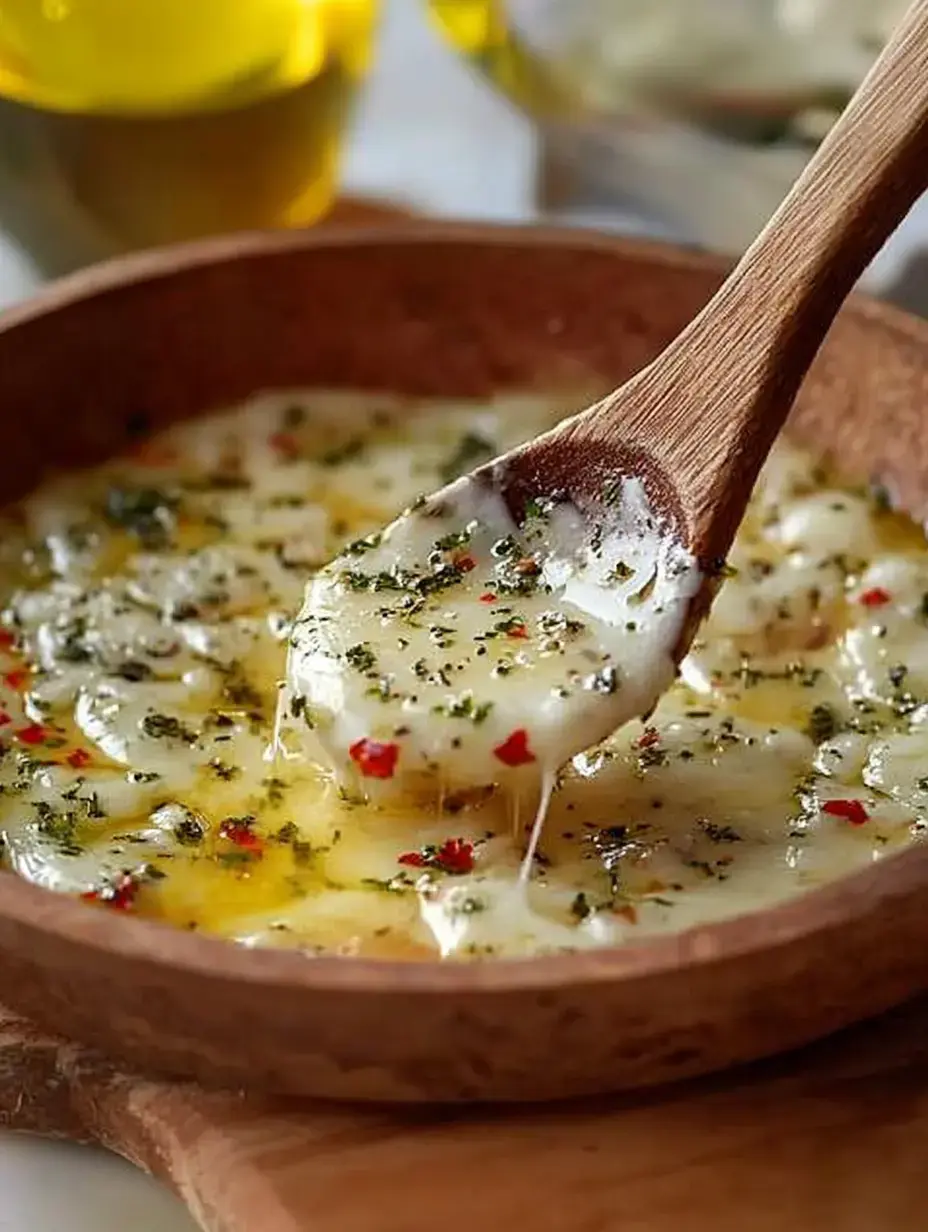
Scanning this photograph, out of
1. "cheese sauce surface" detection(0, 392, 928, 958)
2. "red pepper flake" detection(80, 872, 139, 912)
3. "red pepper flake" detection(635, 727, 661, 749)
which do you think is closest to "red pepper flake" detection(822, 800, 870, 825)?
"cheese sauce surface" detection(0, 392, 928, 958)

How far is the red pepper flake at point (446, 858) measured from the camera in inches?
39.5

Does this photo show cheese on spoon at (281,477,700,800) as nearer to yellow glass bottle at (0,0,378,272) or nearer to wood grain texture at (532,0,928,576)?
wood grain texture at (532,0,928,576)

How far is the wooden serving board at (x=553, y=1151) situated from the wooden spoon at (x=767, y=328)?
28 centimetres

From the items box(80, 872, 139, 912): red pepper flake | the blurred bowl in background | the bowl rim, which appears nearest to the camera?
the bowl rim

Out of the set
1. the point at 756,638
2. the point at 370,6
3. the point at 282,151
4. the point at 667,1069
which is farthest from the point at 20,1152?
the point at 370,6

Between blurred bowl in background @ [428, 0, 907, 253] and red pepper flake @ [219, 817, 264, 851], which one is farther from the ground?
blurred bowl in background @ [428, 0, 907, 253]

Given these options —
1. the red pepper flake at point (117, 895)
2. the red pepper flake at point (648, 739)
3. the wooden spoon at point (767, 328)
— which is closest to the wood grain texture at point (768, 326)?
the wooden spoon at point (767, 328)

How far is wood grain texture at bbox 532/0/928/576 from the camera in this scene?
106 cm

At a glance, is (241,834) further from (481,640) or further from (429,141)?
(429,141)

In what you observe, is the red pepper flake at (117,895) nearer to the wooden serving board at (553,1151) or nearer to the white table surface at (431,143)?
the wooden serving board at (553,1151)

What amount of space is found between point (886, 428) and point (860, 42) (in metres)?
0.44

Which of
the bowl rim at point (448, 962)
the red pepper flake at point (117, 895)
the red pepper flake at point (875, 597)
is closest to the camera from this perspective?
the bowl rim at point (448, 962)

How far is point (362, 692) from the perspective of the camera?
3.30 feet

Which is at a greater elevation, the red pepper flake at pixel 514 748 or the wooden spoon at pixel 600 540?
the wooden spoon at pixel 600 540
